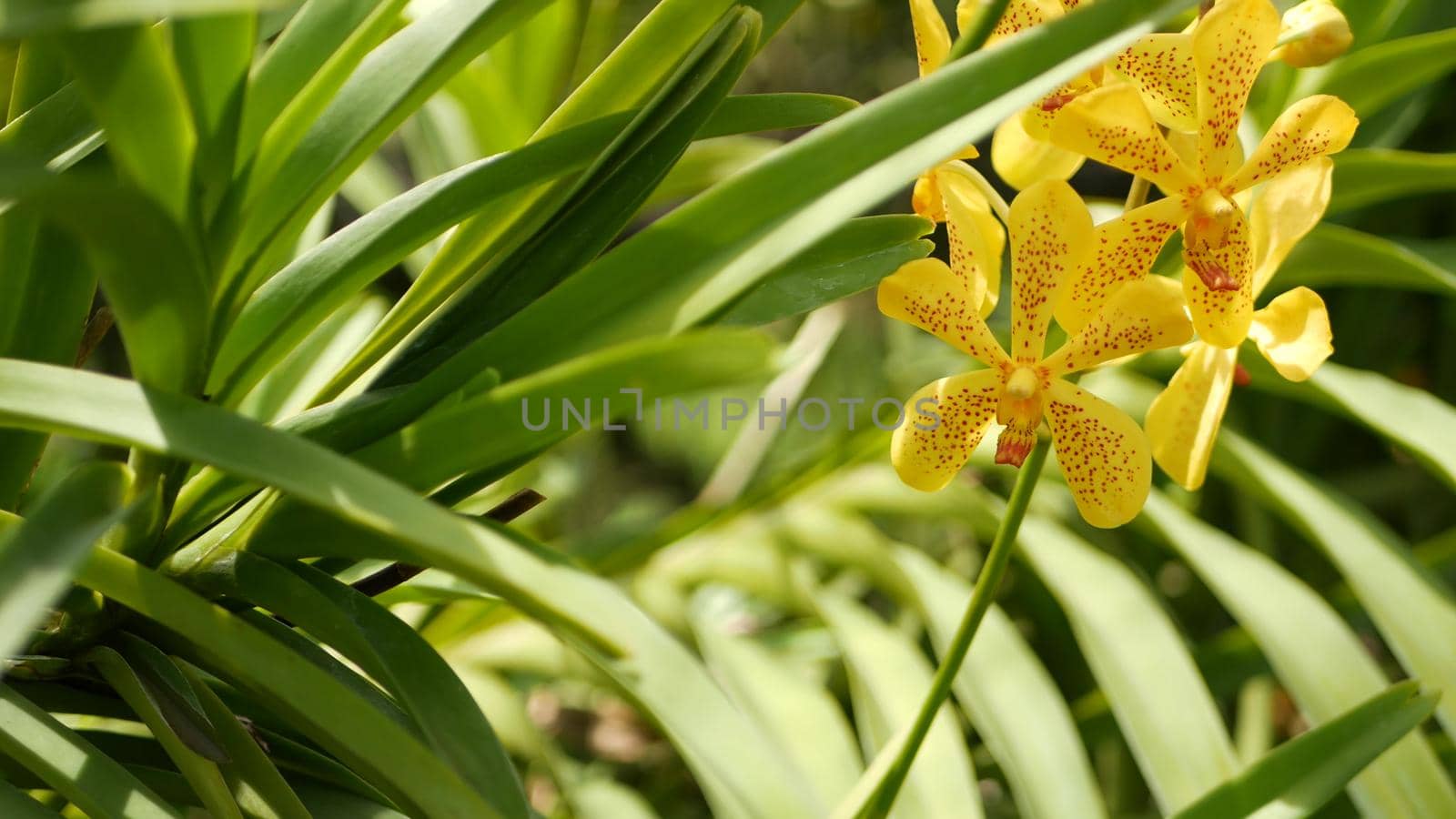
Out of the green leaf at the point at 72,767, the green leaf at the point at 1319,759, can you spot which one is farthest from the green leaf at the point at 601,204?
the green leaf at the point at 1319,759

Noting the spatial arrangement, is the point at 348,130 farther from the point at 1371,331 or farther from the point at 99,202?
the point at 1371,331

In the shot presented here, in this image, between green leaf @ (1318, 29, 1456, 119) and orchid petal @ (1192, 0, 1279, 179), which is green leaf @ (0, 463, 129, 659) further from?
green leaf @ (1318, 29, 1456, 119)

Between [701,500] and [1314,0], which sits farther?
[701,500]

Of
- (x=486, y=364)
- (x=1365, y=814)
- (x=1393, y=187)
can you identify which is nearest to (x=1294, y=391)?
(x=1393, y=187)

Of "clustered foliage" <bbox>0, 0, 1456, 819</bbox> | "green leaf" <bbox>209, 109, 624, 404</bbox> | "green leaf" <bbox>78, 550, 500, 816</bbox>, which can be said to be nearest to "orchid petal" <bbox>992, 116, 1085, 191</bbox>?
"clustered foliage" <bbox>0, 0, 1456, 819</bbox>

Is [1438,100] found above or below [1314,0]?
above

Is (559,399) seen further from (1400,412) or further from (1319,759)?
(1400,412)

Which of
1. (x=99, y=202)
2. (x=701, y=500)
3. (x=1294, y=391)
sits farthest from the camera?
(x=701, y=500)

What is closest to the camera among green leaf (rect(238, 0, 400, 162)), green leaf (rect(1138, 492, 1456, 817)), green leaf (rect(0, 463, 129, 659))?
green leaf (rect(0, 463, 129, 659))
